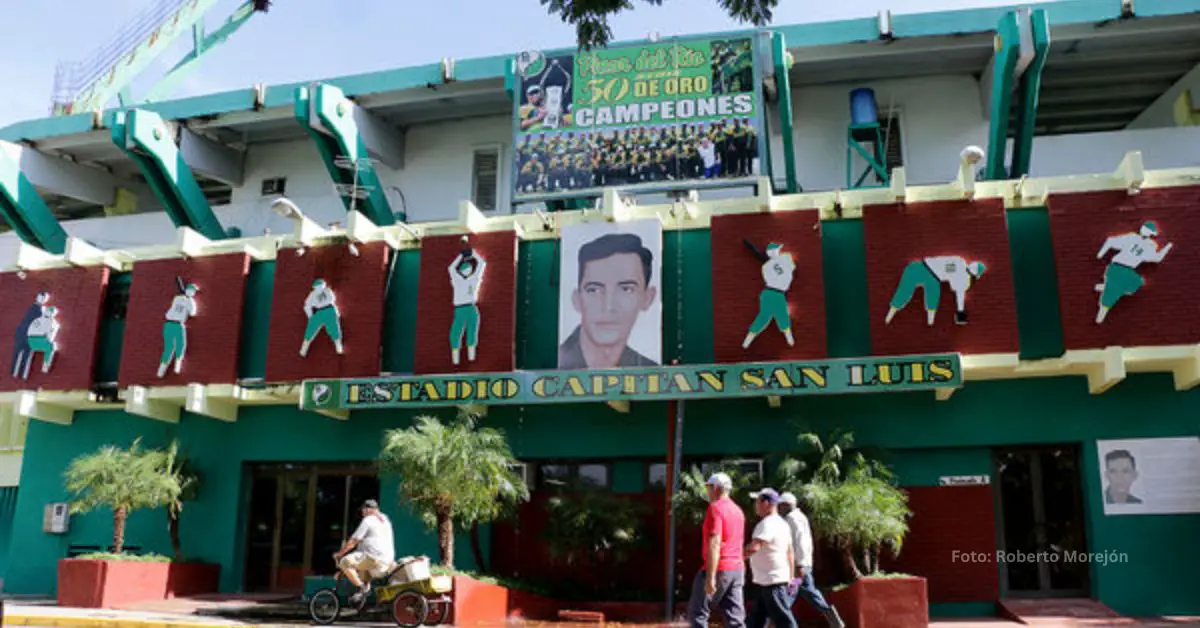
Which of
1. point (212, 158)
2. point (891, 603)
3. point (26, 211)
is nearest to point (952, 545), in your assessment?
point (891, 603)

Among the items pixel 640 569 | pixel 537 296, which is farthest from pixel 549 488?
pixel 537 296

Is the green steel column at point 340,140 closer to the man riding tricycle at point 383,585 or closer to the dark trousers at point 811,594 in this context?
the man riding tricycle at point 383,585

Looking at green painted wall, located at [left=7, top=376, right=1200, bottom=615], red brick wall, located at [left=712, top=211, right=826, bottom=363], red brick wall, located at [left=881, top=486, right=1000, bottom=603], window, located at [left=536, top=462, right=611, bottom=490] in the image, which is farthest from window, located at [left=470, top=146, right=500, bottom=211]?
red brick wall, located at [left=881, top=486, right=1000, bottom=603]

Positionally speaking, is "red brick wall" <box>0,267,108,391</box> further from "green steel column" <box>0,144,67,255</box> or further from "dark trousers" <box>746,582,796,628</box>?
"dark trousers" <box>746,582,796,628</box>

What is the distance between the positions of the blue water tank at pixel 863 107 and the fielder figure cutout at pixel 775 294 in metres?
4.83

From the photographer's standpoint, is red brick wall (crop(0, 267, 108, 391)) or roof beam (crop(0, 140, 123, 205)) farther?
roof beam (crop(0, 140, 123, 205))

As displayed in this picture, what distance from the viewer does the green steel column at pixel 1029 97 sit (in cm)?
1862

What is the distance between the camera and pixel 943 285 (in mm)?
16719

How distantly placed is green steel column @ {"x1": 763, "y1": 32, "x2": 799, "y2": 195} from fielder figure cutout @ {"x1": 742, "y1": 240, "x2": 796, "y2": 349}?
2958mm

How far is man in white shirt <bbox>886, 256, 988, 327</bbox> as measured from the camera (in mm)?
16578

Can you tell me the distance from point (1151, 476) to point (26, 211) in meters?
23.7

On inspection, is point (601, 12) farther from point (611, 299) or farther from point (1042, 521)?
point (1042, 521)

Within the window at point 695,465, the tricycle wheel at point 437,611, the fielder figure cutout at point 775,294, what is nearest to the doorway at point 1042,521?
the window at point 695,465

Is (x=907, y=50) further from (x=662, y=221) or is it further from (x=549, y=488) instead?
(x=549, y=488)
